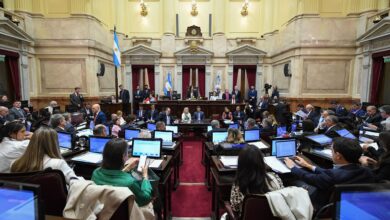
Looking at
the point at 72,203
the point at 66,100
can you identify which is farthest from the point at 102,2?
the point at 72,203

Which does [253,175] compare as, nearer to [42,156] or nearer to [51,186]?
[51,186]

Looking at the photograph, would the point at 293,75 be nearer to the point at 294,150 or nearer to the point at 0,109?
the point at 294,150

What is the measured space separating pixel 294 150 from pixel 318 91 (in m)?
8.23

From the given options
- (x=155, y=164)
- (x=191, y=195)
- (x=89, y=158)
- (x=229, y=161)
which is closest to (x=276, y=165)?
(x=229, y=161)

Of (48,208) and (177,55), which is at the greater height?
(177,55)

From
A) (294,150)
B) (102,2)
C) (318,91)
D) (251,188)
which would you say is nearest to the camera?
(251,188)

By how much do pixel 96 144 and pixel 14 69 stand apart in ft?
26.8

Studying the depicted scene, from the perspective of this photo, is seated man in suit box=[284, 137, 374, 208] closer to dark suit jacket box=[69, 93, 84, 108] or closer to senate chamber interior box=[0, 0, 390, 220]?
senate chamber interior box=[0, 0, 390, 220]

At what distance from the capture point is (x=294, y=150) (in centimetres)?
304

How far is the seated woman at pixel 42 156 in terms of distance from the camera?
6.14 feet

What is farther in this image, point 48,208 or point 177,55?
point 177,55

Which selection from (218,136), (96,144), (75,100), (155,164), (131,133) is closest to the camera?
(155,164)

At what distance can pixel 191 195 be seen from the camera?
3.71 metres

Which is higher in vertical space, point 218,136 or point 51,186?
point 51,186
